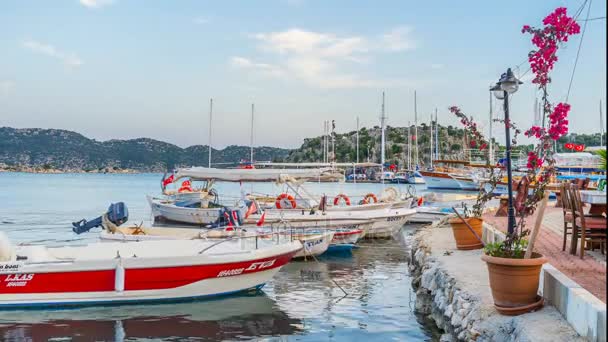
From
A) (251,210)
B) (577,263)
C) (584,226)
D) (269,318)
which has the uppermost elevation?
(584,226)

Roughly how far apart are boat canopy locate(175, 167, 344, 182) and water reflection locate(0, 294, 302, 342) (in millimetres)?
13866

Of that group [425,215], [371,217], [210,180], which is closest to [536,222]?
[371,217]

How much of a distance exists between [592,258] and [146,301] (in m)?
8.01

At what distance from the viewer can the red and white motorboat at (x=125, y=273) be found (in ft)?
36.0

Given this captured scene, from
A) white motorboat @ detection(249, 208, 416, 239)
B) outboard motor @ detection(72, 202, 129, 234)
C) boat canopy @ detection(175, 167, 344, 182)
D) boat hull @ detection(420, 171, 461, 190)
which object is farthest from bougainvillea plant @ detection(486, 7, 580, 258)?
boat hull @ detection(420, 171, 461, 190)

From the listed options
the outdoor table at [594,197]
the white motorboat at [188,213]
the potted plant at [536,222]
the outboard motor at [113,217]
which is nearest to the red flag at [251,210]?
the white motorboat at [188,213]

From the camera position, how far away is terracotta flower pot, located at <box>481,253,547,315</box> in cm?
632

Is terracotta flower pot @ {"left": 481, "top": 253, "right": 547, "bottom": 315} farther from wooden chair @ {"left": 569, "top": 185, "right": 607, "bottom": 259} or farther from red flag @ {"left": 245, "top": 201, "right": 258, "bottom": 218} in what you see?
red flag @ {"left": 245, "top": 201, "right": 258, "bottom": 218}

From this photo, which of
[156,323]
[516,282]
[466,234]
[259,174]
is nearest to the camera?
[516,282]

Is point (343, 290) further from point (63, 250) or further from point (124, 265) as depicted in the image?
point (63, 250)

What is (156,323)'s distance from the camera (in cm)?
1048

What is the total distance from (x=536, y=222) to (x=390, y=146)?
144917 millimetres

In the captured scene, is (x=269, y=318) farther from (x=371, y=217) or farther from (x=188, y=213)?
(x=188, y=213)

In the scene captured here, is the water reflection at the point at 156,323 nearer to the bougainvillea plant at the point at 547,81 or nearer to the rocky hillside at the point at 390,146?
the bougainvillea plant at the point at 547,81
